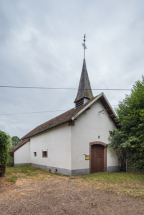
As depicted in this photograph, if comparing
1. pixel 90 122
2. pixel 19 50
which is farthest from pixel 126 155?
pixel 19 50

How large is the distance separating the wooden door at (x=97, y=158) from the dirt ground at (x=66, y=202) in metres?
4.51

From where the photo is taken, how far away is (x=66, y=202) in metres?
4.79

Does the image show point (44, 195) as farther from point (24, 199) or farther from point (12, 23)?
point (12, 23)

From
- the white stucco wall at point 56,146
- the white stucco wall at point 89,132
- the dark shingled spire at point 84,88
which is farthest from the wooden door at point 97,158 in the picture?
the dark shingled spire at point 84,88

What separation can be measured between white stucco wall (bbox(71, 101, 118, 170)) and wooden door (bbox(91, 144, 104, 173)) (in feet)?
2.02

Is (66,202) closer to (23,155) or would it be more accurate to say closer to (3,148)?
(3,148)

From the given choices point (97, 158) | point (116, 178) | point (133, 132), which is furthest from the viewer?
point (97, 158)

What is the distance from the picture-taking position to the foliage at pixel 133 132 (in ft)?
31.9

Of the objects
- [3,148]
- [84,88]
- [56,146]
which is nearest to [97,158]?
[56,146]

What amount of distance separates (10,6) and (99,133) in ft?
31.9

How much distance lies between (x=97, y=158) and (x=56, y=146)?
3.38 metres

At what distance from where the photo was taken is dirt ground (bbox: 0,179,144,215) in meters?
4.18

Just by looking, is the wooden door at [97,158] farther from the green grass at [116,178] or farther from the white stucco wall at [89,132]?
the green grass at [116,178]

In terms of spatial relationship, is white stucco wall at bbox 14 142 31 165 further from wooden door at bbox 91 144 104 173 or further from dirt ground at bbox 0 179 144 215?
dirt ground at bbox 0 179 144 215
